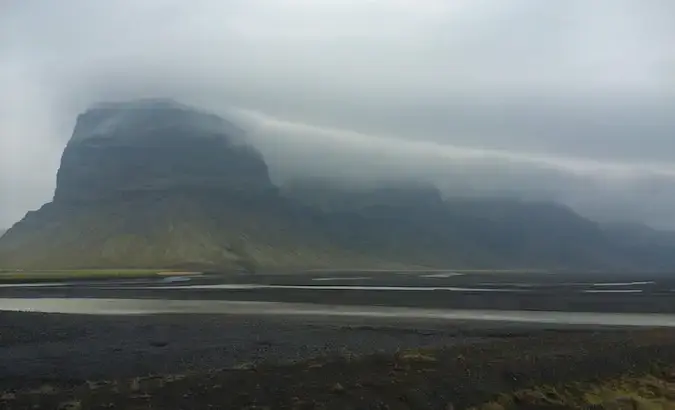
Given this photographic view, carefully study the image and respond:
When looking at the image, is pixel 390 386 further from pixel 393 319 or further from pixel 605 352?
pixel 393 319

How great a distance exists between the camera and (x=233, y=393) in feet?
66.5

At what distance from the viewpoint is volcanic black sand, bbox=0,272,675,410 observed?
66.0ft

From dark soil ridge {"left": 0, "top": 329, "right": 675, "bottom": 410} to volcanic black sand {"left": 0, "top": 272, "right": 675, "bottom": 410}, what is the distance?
5 centimetres

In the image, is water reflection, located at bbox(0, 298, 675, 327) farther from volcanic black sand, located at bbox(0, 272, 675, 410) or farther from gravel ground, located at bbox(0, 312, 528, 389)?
volcanic black sand, located at bbox(0, 272, 675, 410)

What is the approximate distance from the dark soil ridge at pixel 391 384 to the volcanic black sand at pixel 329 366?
53 mm

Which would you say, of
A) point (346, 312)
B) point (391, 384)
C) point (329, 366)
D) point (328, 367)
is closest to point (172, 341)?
point (329, 366)

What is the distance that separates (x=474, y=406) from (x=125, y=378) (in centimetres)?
1222

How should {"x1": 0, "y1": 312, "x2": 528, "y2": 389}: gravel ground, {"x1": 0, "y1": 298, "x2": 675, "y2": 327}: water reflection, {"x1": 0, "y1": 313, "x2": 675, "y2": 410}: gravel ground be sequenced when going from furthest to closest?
{"x1": 0, "y1": 298, "x2": 675, "y2": 327}: water reflection
{"x1": 0, "y1": 312, "x2": 528, "y2": 389}: gravel ground
{"x1": 0, "y1": 313, "x2": 675, "y2": 410}: gravel ground

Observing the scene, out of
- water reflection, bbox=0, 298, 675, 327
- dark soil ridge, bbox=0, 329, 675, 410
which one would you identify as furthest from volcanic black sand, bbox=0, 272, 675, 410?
water reflection, bbox=0, 298, 675, 327

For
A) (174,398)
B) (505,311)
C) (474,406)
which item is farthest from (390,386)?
(505,311)

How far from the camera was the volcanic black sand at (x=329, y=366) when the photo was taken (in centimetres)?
2012

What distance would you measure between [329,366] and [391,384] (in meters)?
4.29

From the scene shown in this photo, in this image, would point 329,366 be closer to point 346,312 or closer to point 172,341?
point 172,341

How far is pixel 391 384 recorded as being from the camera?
2134 centimetres
